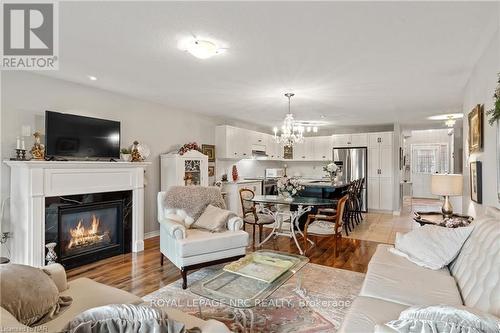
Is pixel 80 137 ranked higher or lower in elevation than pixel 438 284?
higher

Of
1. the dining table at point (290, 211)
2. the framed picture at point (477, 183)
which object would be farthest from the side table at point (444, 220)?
the dining table at point (290, 211)

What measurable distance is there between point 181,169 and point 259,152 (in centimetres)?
305

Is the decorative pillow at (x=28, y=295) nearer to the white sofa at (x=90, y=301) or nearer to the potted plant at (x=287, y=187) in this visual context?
the white sofa at (x=90, y=301)

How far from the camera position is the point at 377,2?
194 cm

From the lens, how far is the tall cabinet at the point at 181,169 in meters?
5.09

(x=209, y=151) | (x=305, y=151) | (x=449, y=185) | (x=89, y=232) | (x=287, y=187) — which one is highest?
(x=305, y=151)

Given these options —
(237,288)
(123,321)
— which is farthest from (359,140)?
(123,321)

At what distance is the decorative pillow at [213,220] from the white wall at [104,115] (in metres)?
1.85

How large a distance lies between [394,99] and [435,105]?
1.06 metres

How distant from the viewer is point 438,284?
1.93 m

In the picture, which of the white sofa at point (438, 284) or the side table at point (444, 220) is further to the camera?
the side table at point (444, 220)

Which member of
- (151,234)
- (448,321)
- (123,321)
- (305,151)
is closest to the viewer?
(123,321)

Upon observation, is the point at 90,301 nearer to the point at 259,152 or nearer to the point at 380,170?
the point at 259,152

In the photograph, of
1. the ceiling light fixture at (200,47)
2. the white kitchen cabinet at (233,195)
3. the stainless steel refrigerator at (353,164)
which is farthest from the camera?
the stainless steel refrigerator at (353,164)
